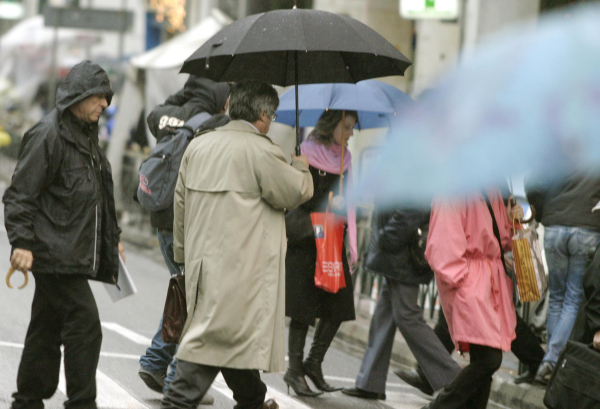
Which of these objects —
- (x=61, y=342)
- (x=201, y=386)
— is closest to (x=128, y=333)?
(x=61, y=342)

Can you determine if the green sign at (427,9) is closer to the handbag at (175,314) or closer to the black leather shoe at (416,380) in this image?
the black leather shoe at (416,380)

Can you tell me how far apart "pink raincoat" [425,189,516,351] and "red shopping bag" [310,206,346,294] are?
0.98 metres

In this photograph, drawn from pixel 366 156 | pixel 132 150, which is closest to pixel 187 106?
pixel 366 156

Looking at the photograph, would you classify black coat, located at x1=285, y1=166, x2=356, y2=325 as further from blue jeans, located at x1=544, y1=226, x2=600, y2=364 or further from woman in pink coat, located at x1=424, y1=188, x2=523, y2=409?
blue jeans, located at x1=544, y1=226, x2=600, y2=364

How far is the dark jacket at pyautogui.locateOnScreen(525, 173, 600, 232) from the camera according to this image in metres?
6.60

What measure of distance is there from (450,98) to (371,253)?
6.35 ft

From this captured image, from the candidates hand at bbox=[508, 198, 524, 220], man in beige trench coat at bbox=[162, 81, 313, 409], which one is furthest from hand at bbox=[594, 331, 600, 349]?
man in beige trench coat at bbox=[162, 81, 313, 409]

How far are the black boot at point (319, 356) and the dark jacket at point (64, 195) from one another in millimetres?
1928

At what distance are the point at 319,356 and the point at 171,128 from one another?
1853mm

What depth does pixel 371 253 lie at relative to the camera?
638 centimetres

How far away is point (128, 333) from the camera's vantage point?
8.12 m

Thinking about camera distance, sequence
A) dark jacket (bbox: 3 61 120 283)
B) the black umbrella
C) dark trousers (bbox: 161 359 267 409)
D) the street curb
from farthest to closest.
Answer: the street curb < the black umbrella < dark jacket (bbox: 3 61 120 283) < dark trousers (bbox: 161 359 267 409)

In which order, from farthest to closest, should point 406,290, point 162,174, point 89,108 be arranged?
point 406,290 < point 162,174 < point 89,108

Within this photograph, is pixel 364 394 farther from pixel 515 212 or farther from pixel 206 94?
pixel 206 94
